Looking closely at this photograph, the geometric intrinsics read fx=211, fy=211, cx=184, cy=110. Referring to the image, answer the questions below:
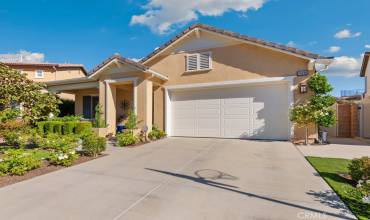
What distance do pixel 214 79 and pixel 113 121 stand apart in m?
6.59

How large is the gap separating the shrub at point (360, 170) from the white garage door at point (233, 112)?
5971mm

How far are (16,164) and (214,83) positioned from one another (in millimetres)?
9141

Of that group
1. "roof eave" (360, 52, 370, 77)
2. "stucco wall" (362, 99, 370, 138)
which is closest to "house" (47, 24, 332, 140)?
"stucco wall" (362, 99, 370, 138)

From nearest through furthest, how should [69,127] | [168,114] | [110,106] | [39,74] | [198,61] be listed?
[198,61]
[69,127]
[110,106]
[168,114]
[39,74]

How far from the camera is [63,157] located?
6.41 m

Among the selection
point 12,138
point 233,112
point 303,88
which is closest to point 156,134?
point 233,112

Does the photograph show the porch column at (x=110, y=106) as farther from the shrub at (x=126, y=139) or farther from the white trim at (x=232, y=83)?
the white trim at (x=232, y=83)

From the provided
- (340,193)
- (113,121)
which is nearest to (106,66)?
(113,121)

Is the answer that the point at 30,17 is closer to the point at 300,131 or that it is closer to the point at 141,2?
the point at 141,2

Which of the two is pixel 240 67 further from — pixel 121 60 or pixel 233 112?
pixel 121 60

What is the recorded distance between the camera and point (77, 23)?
14117mm

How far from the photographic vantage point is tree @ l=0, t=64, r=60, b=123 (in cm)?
686

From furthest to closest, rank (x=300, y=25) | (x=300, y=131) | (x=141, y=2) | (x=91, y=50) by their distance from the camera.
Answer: (x=91, y=50) < (x=141, y=2) < (x=300, y=25) < (x=300, y=131)

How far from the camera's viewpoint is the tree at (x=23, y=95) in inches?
270
